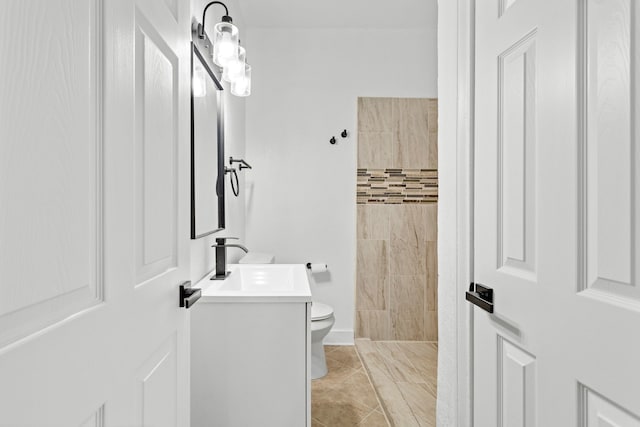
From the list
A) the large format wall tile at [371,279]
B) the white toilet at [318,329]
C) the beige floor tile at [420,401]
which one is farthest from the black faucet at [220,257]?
the large format wall tile at [371,279]

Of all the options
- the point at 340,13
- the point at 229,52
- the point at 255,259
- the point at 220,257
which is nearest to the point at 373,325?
the point at 255,259

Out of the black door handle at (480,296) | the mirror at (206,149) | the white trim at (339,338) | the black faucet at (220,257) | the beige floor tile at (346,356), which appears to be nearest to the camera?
the black door handle at (480,296)

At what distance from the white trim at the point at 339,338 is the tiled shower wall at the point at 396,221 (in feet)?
0.27

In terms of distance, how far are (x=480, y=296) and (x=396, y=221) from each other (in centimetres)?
216

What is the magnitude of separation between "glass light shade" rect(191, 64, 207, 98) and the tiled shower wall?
171 cm

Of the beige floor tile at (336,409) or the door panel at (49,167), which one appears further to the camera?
the beige floor tile at (336,409)

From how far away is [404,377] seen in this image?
8.42 ft

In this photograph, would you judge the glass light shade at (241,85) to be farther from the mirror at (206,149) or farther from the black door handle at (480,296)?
the black door handle at (480,296)

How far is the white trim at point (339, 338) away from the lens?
318 centimetres

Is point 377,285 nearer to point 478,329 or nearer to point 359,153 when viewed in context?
point 359,153

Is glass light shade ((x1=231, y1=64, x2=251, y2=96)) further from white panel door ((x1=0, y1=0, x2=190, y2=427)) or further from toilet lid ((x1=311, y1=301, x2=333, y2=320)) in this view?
toilet lid ((x1=311, y1=301, x2=333, y2=320))

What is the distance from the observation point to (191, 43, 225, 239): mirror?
1597 mm

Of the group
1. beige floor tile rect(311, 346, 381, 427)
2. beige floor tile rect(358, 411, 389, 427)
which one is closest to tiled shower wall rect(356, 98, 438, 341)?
beige floor tile rect(311, 346, 381, 427)

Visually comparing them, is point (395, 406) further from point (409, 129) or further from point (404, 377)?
point (409, 129)
